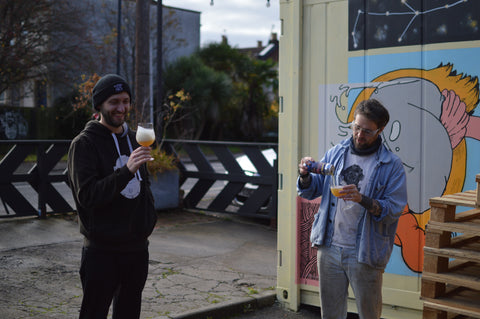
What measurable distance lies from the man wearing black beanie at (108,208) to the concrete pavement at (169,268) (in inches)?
69.0

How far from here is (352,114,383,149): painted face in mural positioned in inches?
141

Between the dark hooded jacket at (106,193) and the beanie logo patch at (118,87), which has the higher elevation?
the beanie logo patch at (118,87)

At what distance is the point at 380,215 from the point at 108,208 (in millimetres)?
1694

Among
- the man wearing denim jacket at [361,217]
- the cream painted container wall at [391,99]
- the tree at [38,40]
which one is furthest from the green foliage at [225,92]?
the man wearing denim jacket at [361,217]

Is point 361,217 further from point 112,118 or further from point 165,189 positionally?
point 165,189

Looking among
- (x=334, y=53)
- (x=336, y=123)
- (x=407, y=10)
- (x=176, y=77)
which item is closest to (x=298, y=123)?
(x=336, y=123)

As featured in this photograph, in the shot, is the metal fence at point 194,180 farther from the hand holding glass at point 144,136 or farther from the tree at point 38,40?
the tree at point 38,40

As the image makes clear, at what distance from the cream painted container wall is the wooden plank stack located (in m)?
1.14

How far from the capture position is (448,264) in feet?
12.6

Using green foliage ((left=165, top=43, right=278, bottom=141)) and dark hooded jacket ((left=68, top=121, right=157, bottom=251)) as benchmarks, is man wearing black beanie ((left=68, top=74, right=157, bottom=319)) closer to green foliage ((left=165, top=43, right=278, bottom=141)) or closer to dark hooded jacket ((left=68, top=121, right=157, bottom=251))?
dark hooded jacket ((left=68, top=121, right=157, bottom=251))

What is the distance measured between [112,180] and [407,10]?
125 inches

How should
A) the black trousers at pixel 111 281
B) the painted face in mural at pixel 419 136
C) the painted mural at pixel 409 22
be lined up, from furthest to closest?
the painted face in mural at pixel 419 136, the painted mural at pixel 409 22, the black trousers at pixel 111 281

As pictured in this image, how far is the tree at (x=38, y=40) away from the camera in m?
24.0

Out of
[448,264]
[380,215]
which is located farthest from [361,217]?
[448,264]
